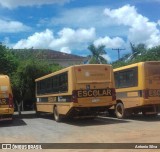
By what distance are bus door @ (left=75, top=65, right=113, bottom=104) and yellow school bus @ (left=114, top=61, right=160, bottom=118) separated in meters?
1.45

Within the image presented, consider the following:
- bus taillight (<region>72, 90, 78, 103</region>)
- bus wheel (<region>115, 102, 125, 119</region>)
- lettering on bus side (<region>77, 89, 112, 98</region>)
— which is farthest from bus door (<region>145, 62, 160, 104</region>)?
bus taillight (<region>72, 90, 78, 103</region>)

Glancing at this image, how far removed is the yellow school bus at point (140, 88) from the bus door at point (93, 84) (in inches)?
57.2

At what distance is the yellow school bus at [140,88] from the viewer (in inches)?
778

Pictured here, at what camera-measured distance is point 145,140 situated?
1279cm

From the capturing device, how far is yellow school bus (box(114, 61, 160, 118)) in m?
19.8

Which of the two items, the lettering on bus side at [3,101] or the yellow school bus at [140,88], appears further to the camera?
the lettering on bus side at [3,101]

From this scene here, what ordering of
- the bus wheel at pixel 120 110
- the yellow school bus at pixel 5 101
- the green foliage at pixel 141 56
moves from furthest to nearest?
1. the green foliage at pixel 141 56
2. the bus wheel at pixel 120 110
3. the yellow school bus at pixel 5 101

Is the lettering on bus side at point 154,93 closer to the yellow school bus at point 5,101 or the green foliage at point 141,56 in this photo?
the yellow school bus at point 5,101

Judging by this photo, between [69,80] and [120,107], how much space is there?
4.41m

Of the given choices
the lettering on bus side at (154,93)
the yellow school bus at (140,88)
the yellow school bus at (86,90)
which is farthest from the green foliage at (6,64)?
the lettering on bus side at (154,93)

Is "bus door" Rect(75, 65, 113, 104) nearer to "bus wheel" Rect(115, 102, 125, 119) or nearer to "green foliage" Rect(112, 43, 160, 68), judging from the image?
"bus wheel" Rect(115, 102, 125, 119)

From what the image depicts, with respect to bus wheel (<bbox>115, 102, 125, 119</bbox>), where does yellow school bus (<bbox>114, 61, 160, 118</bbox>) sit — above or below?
above

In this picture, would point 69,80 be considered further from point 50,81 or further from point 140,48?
point 140,48

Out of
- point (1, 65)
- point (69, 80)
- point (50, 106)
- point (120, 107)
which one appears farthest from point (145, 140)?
point (1, 65)
